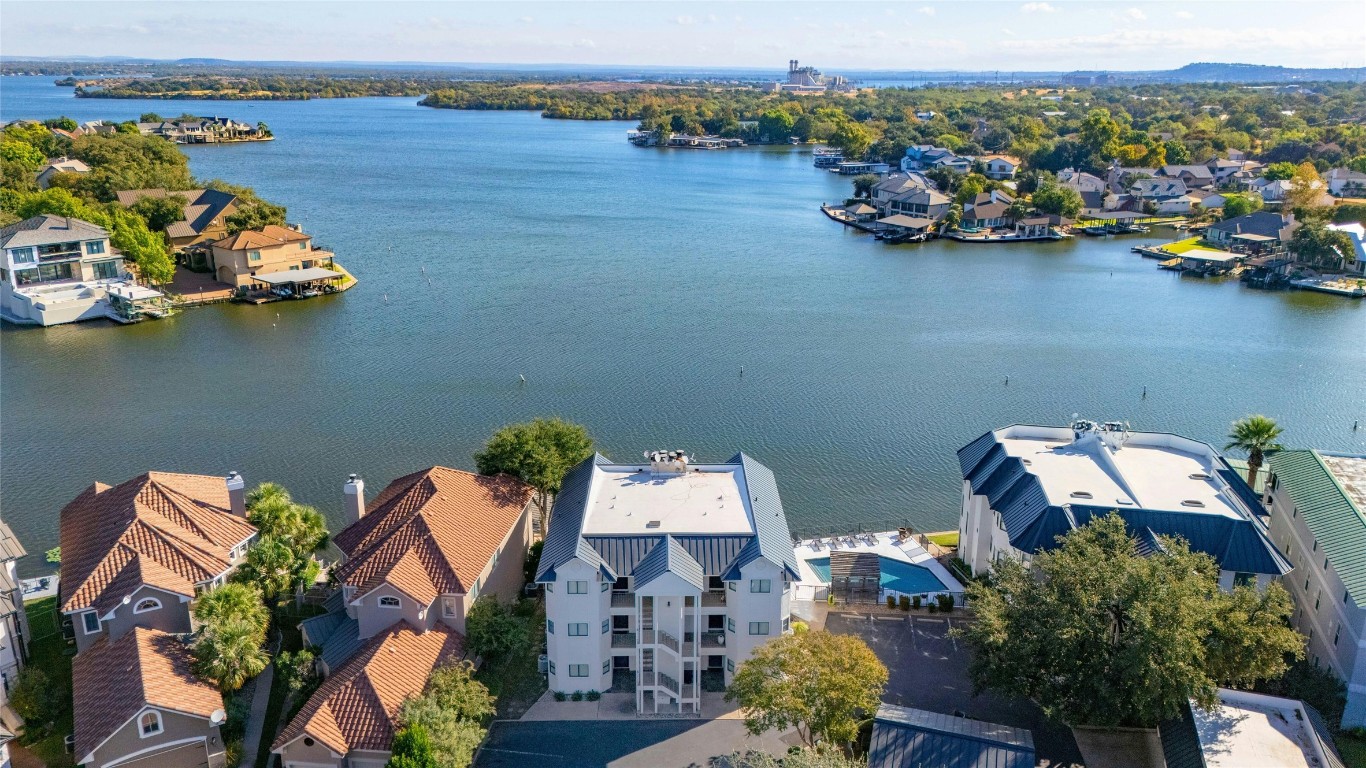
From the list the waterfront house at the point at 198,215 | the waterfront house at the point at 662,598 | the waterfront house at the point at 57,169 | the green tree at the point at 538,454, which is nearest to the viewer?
the waterfront house at the point at 662,598

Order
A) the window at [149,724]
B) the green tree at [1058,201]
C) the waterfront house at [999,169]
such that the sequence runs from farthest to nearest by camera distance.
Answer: the waterfront house at [999,169] → the green tree at [1058,201] → the window at [149,724]

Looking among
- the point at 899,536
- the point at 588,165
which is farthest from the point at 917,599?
the point at 588,165

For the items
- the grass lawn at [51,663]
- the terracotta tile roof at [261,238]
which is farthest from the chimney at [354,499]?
the terracotta tile roof at [261,238]

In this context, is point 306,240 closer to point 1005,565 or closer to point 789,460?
point 789,460

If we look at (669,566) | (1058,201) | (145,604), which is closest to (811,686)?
(669,566)

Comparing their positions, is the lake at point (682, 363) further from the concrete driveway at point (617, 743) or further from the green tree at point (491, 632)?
the green tree at point (491, 632)

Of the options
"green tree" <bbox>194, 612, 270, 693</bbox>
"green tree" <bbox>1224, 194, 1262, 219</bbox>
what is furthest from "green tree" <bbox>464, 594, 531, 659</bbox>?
"green tree" <bbox>1224, 194, 1262, 219</bbox>
